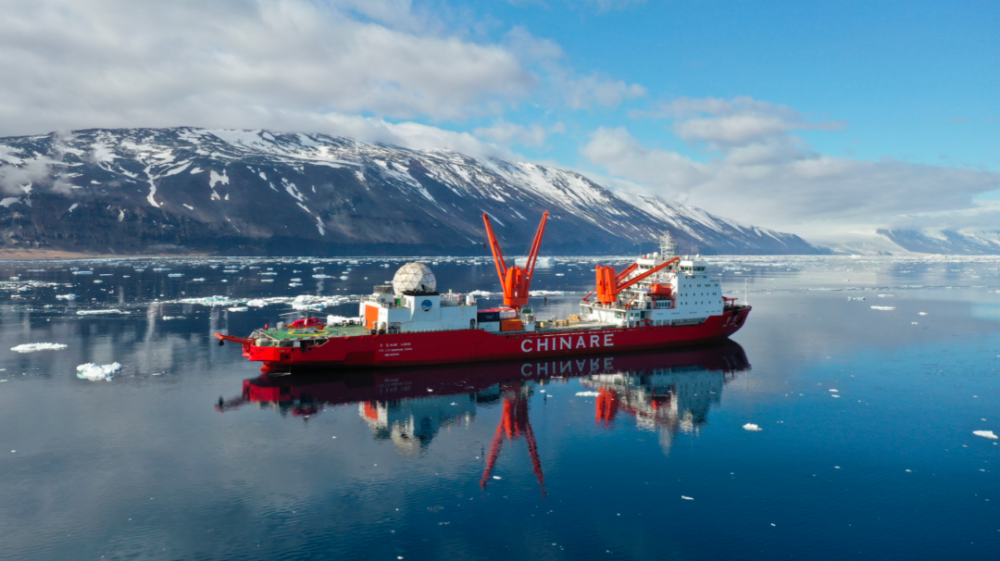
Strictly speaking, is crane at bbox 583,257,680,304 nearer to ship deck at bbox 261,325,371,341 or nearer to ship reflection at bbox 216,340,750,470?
ship reflection at bbox 216,340,750,470

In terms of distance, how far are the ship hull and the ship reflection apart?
31.4 inches

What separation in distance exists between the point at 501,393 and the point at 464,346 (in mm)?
7140

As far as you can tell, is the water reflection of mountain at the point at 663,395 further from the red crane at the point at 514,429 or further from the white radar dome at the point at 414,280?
the white radar dome at the point at 414,280

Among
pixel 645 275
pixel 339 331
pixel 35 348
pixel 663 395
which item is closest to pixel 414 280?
pixel 339 331

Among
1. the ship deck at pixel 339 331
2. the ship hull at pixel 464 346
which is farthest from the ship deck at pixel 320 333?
the ship hull at pixel 464 346

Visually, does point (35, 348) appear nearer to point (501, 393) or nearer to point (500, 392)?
point (500, 392)

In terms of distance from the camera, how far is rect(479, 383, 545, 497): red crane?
23809mm

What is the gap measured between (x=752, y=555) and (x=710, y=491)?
14.2ft

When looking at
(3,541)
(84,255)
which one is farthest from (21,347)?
(84,255)

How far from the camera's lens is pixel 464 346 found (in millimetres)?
41844

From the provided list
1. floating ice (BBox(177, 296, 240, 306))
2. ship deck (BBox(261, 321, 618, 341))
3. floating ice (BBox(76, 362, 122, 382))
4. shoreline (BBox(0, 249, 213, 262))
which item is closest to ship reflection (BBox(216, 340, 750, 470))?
ship deck (BBox(261, 321, 618, 341))

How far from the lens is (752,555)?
17.4m

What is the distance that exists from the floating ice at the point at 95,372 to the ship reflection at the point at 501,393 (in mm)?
9398

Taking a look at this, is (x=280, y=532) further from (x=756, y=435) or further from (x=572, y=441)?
(x=756, y=435)
